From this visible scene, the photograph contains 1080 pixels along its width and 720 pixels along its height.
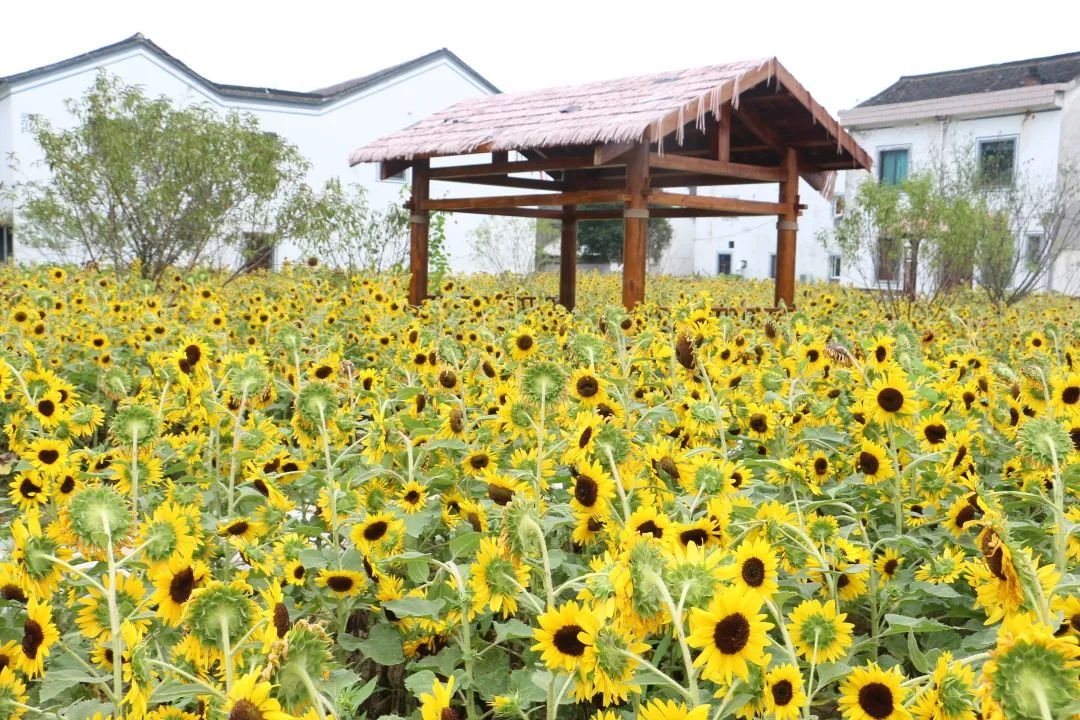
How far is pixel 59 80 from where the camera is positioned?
2086 cm

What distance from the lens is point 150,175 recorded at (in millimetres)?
9875

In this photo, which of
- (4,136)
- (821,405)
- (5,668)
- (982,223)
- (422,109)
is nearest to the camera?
(5,668)

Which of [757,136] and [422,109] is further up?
[422,109]

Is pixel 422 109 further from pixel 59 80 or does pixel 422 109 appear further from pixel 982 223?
pixel 982 223

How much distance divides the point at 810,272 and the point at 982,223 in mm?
16500

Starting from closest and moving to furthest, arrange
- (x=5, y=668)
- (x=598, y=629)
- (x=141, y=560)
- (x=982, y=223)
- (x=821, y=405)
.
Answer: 1. (x=598, y=629)
2. (x=5, y=668)
3. (x=141, y=560)
4. (x=821, y=405)
5. (x=982, y=223)

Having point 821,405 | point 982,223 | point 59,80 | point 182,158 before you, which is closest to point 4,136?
point 59,80

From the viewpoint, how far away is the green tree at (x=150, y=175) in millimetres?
9742

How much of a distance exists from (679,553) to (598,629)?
132 mm

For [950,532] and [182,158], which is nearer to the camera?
[950,532]

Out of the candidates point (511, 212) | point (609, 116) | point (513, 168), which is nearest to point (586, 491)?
point (609, 116)

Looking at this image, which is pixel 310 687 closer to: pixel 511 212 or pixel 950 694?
pixel 950 694

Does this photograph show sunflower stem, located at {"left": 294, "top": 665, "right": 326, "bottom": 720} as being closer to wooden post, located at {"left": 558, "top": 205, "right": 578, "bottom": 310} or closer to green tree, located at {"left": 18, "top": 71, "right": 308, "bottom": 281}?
wooden post, located at {"left": 558, "top": 205, "right": 578, "bottom": 310}

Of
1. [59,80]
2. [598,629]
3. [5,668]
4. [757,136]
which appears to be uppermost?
[59,80]
